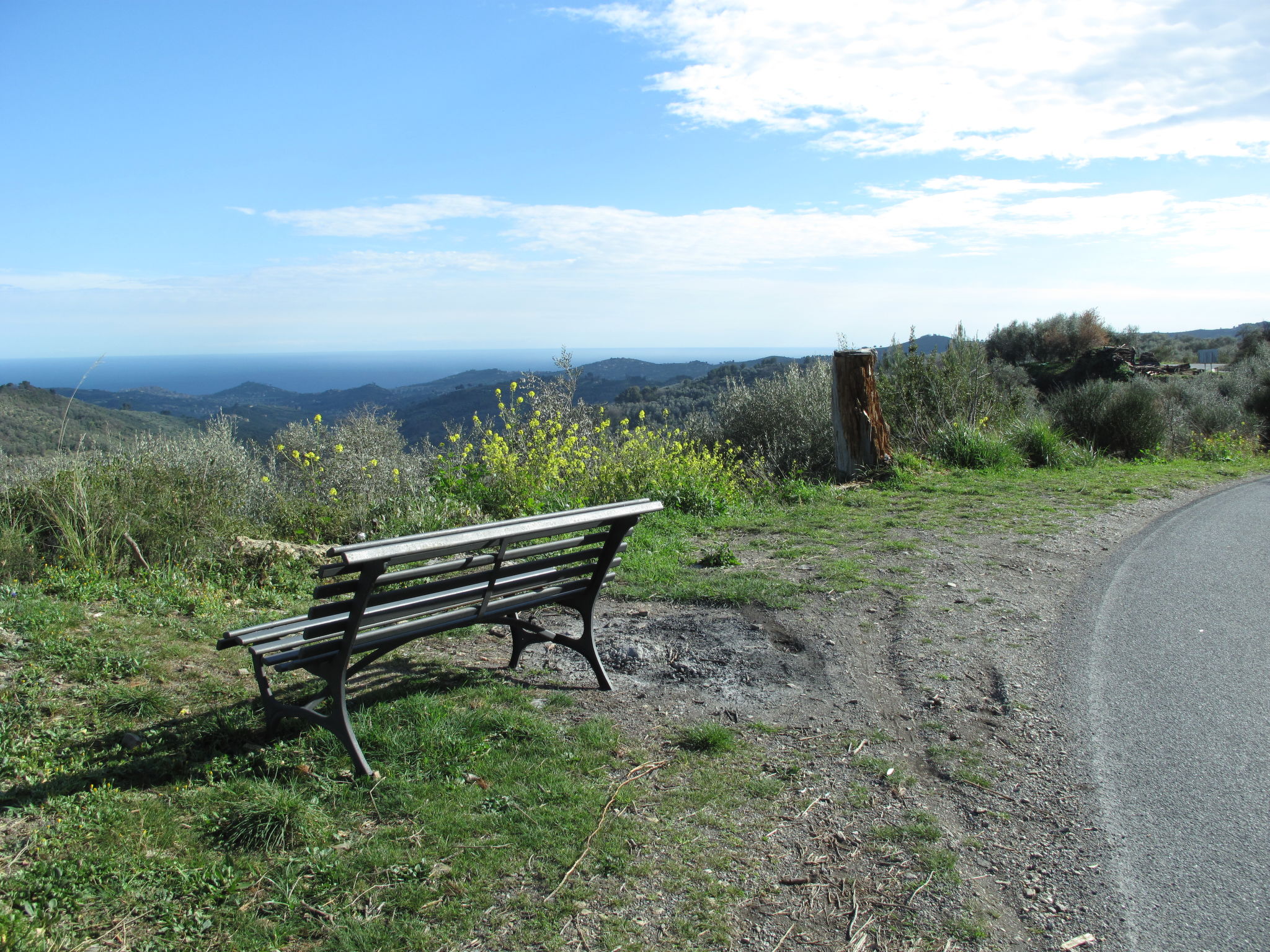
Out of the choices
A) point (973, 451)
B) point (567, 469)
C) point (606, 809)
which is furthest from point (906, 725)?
point (973, 451)

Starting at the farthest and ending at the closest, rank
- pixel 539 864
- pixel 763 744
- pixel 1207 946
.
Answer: pixel 763 744 → pixel 539 864 → pixel 1207 946

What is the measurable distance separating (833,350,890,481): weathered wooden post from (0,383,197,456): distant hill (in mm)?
8861

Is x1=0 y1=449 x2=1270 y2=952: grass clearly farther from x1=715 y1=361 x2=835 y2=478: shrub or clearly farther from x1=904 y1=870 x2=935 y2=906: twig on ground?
x1=715 y1=361 x2=835 y2=478: shrub

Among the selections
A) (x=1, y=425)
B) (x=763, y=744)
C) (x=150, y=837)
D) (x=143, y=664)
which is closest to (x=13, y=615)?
(x=143, y=664)

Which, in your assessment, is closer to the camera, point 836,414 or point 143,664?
point 143,664

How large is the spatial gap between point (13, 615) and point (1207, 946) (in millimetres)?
5465

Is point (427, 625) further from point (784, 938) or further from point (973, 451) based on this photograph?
point (973, 451)

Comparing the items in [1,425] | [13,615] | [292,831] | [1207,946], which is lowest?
[1207,946]

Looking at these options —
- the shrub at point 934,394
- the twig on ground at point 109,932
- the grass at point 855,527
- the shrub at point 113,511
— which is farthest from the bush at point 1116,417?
the twig on ground at point 109,932

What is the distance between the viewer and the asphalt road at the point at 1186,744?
2555 mm

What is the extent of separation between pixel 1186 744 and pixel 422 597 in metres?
3.52

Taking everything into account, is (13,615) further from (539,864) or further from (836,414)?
(836,414)

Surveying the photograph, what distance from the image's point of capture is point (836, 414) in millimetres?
11469

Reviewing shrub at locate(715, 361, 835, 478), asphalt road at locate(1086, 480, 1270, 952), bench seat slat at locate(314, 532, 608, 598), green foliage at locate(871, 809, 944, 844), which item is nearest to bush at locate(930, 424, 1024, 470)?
shrub at locate(715, 361, 835, 478)
